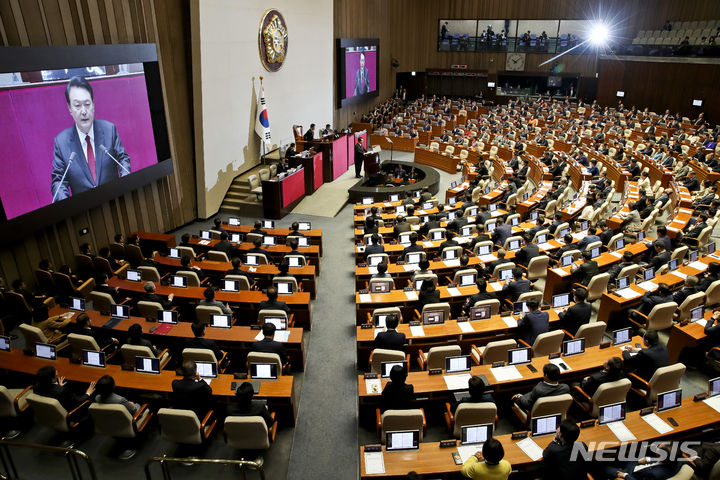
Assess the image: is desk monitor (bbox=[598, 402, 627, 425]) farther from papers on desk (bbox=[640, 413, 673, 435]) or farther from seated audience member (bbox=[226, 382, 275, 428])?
seated audience member (bbox=[226, 382, 275, 428])

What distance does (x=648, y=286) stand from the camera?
8.45m

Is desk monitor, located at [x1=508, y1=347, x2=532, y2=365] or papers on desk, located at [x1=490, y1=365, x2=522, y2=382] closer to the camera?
papers on desk, located at [x1=490, y1=365, x2=522, y2=382]

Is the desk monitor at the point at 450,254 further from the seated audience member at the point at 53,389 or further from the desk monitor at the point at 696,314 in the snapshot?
the seated audience member at the point at 53,389

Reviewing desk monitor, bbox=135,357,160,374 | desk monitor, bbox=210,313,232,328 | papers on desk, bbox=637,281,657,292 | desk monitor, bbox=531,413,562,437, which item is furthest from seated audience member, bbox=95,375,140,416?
papers on desk, bbox=637,281,657,292

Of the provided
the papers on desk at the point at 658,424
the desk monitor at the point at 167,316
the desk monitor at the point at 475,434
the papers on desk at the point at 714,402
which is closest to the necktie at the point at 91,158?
the desk monitor at the point at 167,316

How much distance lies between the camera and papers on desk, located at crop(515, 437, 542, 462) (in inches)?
189

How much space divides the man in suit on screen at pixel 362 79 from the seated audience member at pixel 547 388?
22374mm

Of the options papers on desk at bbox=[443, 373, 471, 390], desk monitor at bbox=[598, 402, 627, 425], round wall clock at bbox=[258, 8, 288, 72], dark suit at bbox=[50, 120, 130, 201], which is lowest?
papers on desk at bbox=[443, 373, 471, 390]

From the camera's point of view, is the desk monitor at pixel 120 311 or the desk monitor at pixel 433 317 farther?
the desk monitor at pixel 120 311

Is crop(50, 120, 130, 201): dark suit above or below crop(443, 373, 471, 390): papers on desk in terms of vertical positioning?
above

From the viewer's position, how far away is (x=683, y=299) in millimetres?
7855

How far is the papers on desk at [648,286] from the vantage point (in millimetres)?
8330

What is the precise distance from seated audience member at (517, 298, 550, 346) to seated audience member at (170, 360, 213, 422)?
14.5ft

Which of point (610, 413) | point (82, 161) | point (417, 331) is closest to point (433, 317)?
point (417, 331)
